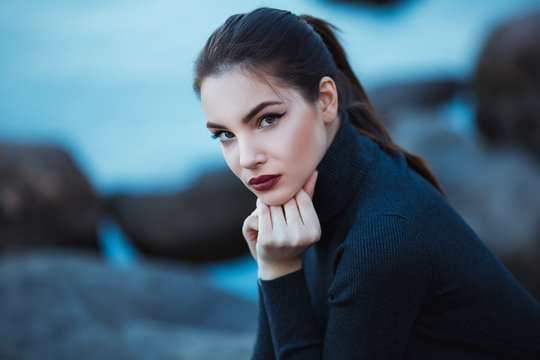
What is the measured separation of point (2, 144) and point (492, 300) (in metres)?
4.53

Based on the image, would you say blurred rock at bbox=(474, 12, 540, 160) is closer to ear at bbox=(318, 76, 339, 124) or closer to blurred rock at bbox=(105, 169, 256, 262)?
blurred rock at bbox=(105, 169, 256, 262)

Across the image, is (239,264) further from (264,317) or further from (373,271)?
(373,271)

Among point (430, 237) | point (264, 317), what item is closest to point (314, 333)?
point (264, 317)

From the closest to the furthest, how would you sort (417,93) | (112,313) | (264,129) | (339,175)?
(264,129) → (339,175) → (112,313) → (417,93)

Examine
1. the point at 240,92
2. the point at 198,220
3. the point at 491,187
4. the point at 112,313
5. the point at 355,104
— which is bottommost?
the point at 198,220

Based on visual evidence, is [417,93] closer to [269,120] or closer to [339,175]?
[339,175]

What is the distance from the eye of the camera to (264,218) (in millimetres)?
1308

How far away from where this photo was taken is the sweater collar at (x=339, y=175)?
134cm

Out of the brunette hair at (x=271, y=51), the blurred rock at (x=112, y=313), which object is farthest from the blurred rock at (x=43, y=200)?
the brunette hair at (x=271, y=51)

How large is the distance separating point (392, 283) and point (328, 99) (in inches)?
19.7

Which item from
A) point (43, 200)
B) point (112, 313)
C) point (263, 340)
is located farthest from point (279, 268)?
point (43, 200)

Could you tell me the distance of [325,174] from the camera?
4.42 ft

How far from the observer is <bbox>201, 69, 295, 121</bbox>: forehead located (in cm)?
121

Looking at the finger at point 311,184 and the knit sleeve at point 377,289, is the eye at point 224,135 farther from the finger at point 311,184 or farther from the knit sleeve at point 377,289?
the knit sleeve at point 377,289
